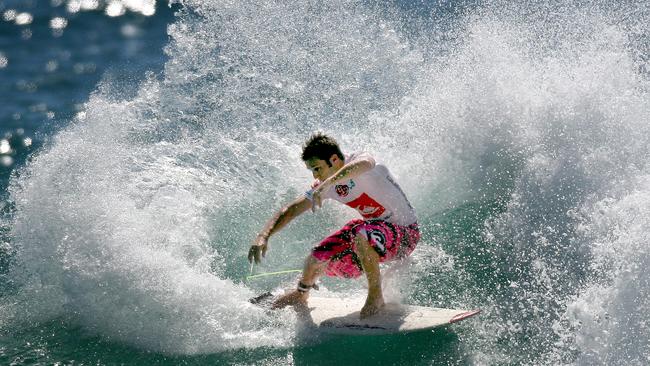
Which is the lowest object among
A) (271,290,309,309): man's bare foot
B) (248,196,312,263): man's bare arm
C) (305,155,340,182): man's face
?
(271,290,309,309): man's bare foot

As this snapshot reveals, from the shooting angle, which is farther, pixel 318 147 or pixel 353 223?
pixel 353 223

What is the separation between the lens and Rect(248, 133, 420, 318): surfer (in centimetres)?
588

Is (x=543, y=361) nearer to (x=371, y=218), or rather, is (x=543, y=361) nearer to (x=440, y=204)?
(x=371, y=218)

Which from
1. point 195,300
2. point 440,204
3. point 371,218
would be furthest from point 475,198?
point 195,300

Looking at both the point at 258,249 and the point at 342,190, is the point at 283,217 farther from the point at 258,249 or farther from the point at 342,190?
the point at 342,190

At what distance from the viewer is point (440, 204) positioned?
7789 mm

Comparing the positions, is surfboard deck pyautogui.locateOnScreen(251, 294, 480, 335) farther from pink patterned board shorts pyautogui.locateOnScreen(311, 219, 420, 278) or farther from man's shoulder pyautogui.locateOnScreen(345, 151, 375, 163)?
man's shoulder pyautogui.locateOnScreen(345, 151, 375, 163)

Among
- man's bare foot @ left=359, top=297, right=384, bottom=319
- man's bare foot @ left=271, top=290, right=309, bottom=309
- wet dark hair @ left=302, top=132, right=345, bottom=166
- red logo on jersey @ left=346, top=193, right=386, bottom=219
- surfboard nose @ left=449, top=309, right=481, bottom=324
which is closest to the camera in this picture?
surfboard nose @ left=449, top=309, right=481, bottom=324

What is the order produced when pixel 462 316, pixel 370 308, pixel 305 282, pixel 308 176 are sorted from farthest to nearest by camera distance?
pixel 308 176
pixel 305 282
pixel 370 308
pixel 462 316

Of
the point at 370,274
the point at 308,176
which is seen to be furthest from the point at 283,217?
the point at 308,176

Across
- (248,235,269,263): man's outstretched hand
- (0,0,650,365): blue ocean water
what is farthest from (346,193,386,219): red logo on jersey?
(248,235,269,263): man's outstretched hand

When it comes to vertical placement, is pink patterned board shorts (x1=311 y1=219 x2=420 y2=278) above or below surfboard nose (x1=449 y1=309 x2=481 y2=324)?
above

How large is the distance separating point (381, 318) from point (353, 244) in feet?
2.20

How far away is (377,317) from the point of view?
5.96 meters
